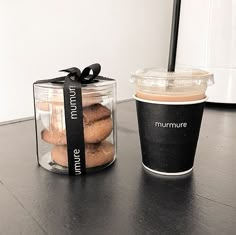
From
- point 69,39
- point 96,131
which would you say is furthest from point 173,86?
point 69,39

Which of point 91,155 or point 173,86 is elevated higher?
point 173,86

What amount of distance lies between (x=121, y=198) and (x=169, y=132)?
0.35 ft

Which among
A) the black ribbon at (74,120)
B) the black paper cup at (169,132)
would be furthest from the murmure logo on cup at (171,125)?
the black ribbon at (74,120)

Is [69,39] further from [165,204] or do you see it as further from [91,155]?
[165,204]

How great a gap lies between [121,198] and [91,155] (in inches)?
3.5

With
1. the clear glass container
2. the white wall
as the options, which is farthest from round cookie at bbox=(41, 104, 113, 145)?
the white wall

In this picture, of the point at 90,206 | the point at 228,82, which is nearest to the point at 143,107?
the point at 90,206

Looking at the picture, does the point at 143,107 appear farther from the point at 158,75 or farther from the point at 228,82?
the point at 228,82

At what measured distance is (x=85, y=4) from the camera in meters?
0.90

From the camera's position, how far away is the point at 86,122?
43cm

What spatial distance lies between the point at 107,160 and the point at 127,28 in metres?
0.66

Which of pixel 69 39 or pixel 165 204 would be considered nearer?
pixel 165 204

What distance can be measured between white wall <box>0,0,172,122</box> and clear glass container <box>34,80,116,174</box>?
0.37 m

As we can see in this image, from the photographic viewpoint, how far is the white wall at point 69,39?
0.79 meters
